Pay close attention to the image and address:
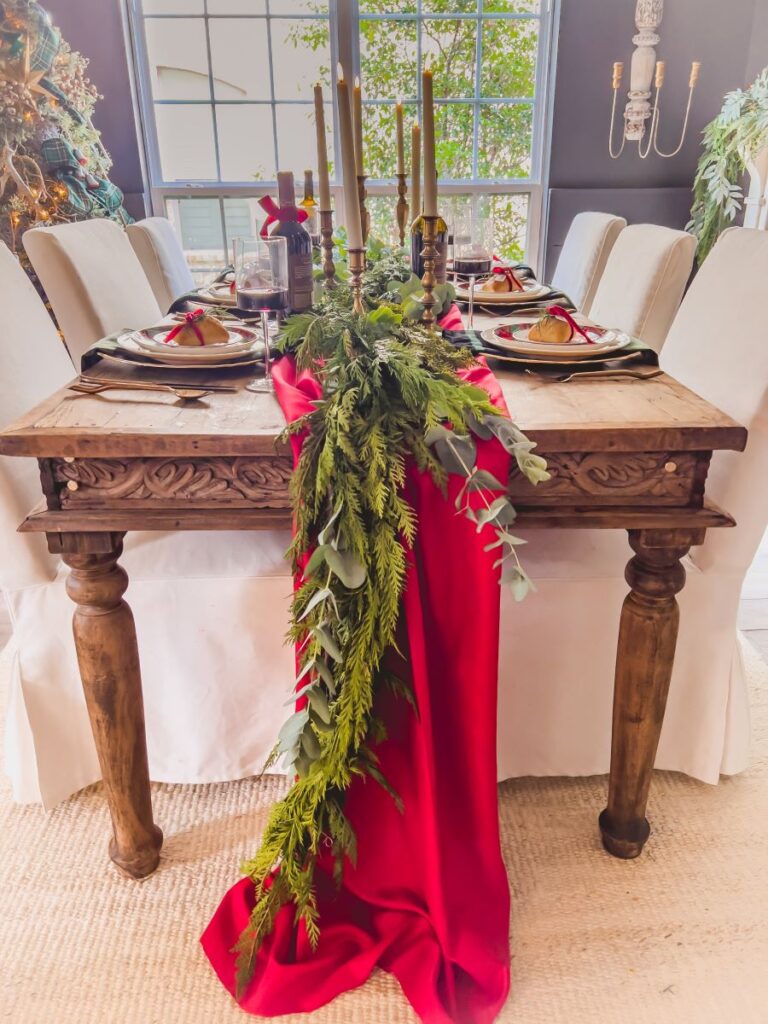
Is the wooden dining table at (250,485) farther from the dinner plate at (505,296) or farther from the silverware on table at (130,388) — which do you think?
the dinner plate at (505,296)

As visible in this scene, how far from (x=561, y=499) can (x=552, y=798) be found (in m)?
0.71

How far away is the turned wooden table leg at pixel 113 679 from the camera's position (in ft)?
3.73

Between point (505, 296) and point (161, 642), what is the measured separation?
1.33 m

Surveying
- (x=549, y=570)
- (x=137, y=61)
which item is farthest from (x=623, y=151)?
(x=549, y=570)

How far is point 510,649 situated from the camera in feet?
4.57

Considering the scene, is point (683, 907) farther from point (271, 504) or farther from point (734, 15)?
point (734, 15)

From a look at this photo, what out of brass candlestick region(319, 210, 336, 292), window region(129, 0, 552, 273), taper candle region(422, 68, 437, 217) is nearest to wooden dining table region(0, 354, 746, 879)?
taper candle region(422, 68, 437, 217)

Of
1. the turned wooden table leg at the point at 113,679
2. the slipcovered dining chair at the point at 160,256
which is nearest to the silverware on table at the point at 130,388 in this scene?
the turned wooden table leg at the point at 113,679

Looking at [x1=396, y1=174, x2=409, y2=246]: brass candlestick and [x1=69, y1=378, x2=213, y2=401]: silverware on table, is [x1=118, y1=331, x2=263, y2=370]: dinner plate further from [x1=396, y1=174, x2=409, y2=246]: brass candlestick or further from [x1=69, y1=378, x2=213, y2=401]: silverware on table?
[x1=396, y1=174, x2=409, y2=246]: brass candlestick

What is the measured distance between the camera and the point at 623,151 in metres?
4.01

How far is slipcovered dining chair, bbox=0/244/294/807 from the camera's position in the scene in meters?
1.36

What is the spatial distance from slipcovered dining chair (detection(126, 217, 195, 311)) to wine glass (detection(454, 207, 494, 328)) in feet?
4.34

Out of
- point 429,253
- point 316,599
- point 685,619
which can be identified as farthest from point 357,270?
point 685,619

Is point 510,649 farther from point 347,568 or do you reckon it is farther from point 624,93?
point 624,93
